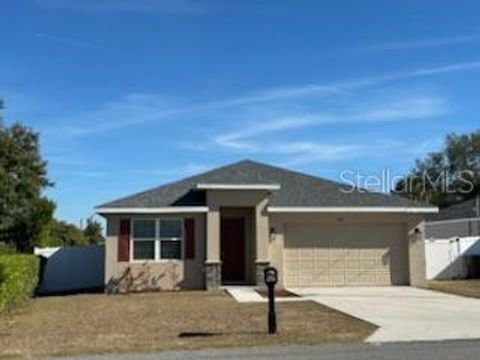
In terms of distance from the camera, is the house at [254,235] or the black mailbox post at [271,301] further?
the house at [254,235]

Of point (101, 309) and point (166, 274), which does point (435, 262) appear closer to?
point (166, 274)

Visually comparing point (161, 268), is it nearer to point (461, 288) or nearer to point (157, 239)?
point (157, 239)

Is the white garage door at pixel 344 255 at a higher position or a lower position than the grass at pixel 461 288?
higher

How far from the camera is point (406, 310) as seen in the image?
1695cm

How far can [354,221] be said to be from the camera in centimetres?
2606

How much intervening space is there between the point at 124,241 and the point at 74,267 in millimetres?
6380

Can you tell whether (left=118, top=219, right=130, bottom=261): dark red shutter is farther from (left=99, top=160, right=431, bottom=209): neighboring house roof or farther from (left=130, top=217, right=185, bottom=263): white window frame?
(left=99, top=160, right=431, bottom=209): neighboring house roof

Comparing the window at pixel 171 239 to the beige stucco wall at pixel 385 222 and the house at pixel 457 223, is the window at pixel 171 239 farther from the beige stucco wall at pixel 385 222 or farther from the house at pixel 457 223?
the house at pixel 457 223

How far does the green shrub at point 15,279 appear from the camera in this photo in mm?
16752

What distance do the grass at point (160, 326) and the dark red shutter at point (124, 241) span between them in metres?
4.15

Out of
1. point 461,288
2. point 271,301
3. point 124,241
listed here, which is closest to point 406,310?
point 271,301

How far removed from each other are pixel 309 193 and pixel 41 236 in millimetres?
18213

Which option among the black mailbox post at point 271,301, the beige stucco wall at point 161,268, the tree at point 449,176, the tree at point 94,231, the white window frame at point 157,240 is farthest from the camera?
the tree at point 449,176

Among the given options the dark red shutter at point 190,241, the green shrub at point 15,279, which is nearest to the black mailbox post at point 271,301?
the green shrub at point 15,279
